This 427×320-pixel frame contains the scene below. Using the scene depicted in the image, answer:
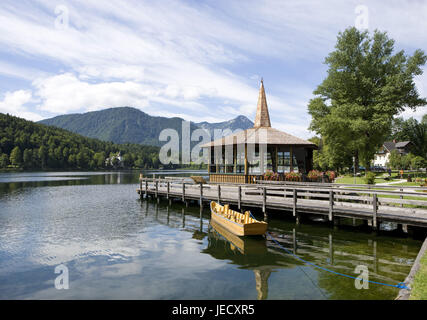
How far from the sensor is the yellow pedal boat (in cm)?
1385

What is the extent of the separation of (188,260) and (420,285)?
7.84 metres

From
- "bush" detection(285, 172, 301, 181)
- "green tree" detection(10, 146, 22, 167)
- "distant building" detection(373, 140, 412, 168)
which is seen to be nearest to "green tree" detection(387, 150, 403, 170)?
"distant building" detection(373, 140, 412, 168)

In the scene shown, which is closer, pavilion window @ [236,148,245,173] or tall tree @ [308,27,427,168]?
pavilion window @ [236,148,245,173]

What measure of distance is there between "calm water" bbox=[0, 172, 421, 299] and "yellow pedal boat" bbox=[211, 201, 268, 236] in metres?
0.51

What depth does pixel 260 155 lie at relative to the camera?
2591cm

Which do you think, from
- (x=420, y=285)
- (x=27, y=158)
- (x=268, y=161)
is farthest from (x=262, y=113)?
(x=27, y=158)

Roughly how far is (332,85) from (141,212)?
26633 mm

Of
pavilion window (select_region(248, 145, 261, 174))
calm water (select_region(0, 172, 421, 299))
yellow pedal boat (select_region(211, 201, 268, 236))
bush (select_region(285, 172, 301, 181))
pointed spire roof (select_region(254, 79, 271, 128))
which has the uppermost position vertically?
pointed spire roof (select_region(254, 79, 271, 128))

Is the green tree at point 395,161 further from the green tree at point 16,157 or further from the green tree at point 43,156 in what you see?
the green tree at point 16,157

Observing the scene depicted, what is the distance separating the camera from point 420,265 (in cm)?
819

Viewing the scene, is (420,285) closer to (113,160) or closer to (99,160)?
(99,160)

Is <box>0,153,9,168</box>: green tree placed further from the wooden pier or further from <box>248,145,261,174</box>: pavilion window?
<box>248,145,261,174</box>: pavilion window

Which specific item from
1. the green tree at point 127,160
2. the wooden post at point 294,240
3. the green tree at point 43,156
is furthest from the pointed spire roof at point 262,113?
the green tree at point 127,160

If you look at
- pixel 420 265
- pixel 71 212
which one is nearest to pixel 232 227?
pixel 420 265
